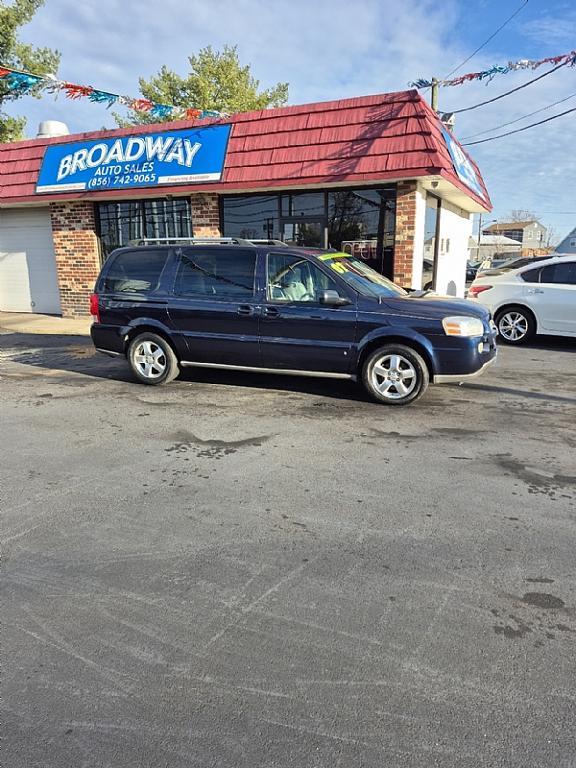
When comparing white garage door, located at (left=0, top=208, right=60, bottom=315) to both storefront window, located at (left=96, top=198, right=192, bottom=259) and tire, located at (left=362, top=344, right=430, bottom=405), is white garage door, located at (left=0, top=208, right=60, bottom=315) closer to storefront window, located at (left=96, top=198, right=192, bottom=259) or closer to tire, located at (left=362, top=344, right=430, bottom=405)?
storefront window, located at (left=96, top=198, right=192, bottom=259)

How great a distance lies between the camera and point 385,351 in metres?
5.88

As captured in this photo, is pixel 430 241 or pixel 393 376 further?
pixel 430 241

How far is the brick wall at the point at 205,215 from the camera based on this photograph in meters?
11.6

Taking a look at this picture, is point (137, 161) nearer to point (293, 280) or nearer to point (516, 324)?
point (293, 280)

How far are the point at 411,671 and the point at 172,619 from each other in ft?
3.63

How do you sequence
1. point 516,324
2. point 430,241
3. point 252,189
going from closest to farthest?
1. point 516,324
2. point 252,189
3. point 430,241

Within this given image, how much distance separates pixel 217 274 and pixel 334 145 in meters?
4.90

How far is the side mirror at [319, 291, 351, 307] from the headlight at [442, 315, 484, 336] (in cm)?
109

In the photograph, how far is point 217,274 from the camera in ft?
21.8

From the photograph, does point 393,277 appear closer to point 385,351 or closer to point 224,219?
point 224,219

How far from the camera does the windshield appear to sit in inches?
243

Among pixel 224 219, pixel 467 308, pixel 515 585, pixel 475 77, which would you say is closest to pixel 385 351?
pixel 467 308

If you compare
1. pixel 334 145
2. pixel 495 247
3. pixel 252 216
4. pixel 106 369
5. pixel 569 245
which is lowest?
pixel 106 369

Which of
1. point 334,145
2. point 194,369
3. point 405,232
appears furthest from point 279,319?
point 334,145
